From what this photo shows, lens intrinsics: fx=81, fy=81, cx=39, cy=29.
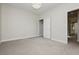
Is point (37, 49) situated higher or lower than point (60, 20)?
lower

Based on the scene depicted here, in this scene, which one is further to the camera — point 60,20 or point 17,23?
point 17,23

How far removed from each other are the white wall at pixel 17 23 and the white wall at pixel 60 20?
7.15 feet

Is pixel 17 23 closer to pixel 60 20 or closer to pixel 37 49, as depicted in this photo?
pixel 60 20

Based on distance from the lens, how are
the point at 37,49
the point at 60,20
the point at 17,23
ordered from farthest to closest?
1. the point at 17,23
2. the point at 60,20
3. the point at 37,49

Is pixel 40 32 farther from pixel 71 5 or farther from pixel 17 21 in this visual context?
pixel 71 5

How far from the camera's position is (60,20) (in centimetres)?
494

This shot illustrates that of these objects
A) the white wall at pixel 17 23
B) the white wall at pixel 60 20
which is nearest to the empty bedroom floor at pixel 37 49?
the white wall at pixel 60 20

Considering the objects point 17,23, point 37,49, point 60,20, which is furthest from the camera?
point 17,23

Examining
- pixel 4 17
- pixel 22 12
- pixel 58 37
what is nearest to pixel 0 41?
pixel 4 17

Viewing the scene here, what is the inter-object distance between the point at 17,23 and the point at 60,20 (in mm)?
3070

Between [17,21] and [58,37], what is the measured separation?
123 inches

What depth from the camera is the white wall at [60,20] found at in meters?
4.47

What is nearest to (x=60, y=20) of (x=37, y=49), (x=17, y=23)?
(x=37, y=49)

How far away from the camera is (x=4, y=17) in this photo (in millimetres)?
4965
